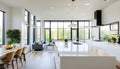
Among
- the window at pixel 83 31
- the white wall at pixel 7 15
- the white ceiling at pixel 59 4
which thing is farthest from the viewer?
the window at pixel 83 31

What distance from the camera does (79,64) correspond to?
321 cm

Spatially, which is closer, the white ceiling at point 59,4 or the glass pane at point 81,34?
the white ceiling at point 59,4

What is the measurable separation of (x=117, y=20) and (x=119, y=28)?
17.6 inches

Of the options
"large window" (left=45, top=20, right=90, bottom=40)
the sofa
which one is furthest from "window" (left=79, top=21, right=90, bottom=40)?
the sofa

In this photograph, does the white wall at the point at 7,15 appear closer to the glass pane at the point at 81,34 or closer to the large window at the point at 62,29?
the large window at the point at 62,29

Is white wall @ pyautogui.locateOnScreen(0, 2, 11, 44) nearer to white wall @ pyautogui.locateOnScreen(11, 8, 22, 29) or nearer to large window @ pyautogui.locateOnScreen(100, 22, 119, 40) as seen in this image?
white wall @ pyautogui.locateOnScreen(11, 8, 22, 29)

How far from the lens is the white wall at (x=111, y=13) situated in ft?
26.0

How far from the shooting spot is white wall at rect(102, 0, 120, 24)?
793 centimetres

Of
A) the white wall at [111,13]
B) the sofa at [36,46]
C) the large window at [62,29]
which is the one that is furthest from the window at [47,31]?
the white wall at [111,13]

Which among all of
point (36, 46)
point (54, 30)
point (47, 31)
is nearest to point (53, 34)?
point (54, 30)

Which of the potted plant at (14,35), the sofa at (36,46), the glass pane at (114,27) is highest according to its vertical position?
the glass pane at (114,27)

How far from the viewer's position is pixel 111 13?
899cm

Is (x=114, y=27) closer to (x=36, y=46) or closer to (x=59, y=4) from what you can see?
(x=59, y=4)

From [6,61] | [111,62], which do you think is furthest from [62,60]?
[6,61]
